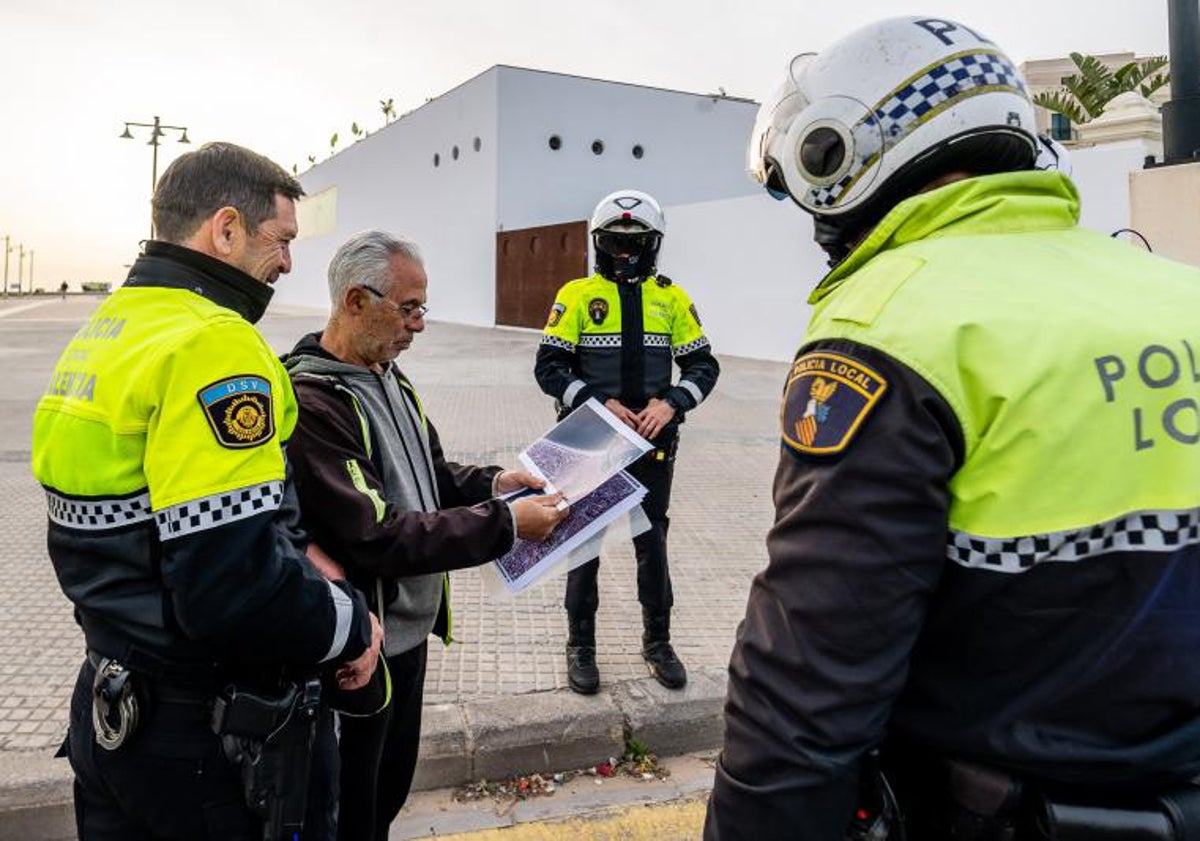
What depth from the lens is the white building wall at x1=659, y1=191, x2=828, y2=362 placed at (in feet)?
48.0

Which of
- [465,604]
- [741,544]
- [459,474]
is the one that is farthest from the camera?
[741,544]

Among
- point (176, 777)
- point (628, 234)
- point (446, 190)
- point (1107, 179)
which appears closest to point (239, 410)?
→ point (176, 777)

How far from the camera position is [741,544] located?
5773 millimetres

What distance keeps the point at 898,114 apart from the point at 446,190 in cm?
2529

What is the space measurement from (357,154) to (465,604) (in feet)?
102

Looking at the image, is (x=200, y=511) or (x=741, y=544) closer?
(x=200, y=511)

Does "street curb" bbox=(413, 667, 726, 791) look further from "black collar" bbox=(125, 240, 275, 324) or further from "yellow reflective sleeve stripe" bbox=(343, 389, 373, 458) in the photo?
"black collar" bbox=(125, 240, 275, 324)

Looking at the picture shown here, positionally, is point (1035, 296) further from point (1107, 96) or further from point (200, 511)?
point (1107, 96)

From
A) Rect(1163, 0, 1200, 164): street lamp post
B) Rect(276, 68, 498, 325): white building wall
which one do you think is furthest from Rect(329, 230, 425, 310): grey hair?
Rect(276, 68, 498, 325): white building wall

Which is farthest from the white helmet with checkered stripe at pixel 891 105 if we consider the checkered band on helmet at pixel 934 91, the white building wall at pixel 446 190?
the white building wall at pixel 446 190

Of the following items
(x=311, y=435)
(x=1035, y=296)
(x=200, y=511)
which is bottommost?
(x=200, y=511)

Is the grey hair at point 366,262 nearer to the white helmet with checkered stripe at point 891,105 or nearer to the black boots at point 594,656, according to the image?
the white helmet with checkered stripe at point 891,105

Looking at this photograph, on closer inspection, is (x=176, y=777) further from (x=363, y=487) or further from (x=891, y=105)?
(x=891, y=105)

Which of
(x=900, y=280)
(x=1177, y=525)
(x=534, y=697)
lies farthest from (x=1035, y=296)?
(x=534, y=697)
